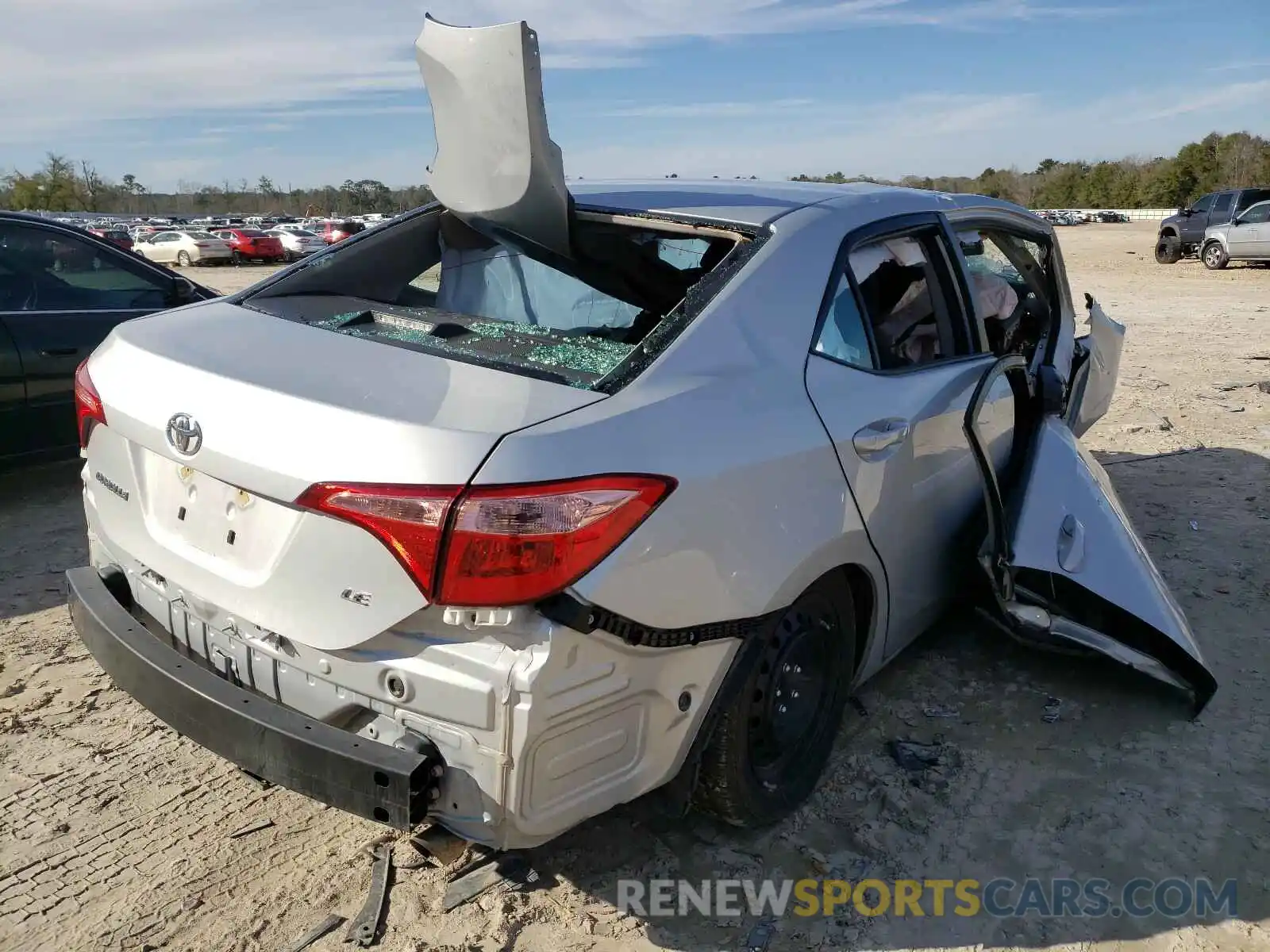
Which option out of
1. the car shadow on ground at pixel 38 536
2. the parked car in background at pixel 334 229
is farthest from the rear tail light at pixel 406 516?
the parked car in background at pixel 334 229

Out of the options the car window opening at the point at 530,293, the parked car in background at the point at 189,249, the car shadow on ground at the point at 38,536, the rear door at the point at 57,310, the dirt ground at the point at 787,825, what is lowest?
the parked car in background at the point at 189,249

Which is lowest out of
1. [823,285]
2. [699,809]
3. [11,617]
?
[11,617]

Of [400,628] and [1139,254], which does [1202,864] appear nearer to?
[400,628]

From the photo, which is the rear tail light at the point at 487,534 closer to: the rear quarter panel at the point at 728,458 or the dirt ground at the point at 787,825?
the rear quarter panel at the point at 728,458

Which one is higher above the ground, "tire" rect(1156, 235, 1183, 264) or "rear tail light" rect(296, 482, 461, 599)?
"tire" rect(1156, 235, 1183, 264)

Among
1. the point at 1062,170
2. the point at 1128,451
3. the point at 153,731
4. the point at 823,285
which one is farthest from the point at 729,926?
the point at 1062,170

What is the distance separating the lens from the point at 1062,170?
82.6 m

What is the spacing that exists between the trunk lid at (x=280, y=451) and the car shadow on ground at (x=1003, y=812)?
42.3 inches

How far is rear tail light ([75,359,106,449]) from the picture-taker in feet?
8.26

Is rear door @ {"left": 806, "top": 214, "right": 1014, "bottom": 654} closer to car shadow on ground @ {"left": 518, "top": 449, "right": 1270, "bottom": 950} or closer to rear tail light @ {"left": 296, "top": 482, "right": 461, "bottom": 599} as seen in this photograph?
car shadow on ground @ {"left": 518, "top": 449, "right": 1270, "bottom": 950}


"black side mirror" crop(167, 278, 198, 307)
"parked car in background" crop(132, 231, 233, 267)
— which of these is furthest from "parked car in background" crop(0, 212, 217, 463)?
"parked car in background" crop(132, 231, 233, 267)

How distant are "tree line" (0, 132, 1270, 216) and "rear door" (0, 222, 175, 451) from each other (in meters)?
43.3

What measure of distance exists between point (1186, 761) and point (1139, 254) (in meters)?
29.8

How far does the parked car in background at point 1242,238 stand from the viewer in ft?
70.2
